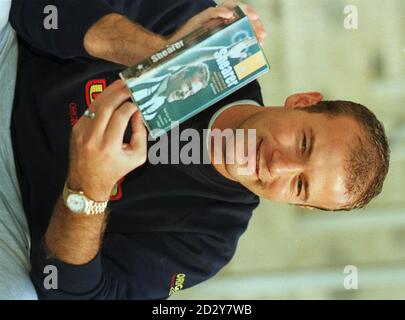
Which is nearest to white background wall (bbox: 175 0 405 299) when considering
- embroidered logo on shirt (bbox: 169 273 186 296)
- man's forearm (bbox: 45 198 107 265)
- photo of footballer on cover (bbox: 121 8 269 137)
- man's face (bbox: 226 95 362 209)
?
embroidered logo on shirt (bbox: 169 273 186 296)

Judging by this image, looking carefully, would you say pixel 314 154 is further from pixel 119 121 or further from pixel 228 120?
pixel 119 121

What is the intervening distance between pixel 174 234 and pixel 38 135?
10.2 inches

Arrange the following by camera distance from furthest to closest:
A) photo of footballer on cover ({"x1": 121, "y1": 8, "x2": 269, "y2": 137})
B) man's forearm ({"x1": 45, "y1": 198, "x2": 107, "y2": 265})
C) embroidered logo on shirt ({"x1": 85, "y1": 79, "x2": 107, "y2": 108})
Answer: embroidered logo on shirt ({"x1": 85, "y1": 79, "x2": 107, "y2": 108}), man's forearm ({"x1": 45, "y1": 198, "x2": 107, "y2": 265}), photo of footballer on cover ({"x1": 121, "y1": 8, "x2": 269, "y2": 137})

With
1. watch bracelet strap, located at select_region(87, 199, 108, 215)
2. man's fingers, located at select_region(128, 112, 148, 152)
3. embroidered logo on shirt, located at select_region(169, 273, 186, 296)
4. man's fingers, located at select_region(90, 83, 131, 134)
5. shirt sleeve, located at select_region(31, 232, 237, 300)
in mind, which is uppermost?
man's fingers, located at select_region(90, 83, 131, 134)

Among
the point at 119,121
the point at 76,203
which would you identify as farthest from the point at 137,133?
the point at 76,203

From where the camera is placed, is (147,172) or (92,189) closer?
(92,189)

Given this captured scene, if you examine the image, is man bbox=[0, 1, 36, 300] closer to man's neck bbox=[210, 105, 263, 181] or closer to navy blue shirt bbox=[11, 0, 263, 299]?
navy blue shirt bbox=[11, 0, 263, 299]

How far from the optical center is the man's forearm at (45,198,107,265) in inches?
25.6

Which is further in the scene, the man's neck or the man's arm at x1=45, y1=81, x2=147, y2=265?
the man's neck

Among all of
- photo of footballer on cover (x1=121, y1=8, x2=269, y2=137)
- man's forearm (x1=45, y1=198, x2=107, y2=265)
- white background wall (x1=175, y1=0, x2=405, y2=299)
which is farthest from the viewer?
white background wall (x1=175, y1=0, x2=405, y2=299)

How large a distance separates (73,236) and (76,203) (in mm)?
57

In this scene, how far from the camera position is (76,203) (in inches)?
24.7

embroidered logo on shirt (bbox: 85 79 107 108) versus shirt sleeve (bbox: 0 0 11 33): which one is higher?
shirt sleeve (bbox: 0 0 11 33)

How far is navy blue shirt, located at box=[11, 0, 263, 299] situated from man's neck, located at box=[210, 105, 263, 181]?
15 millimetres
